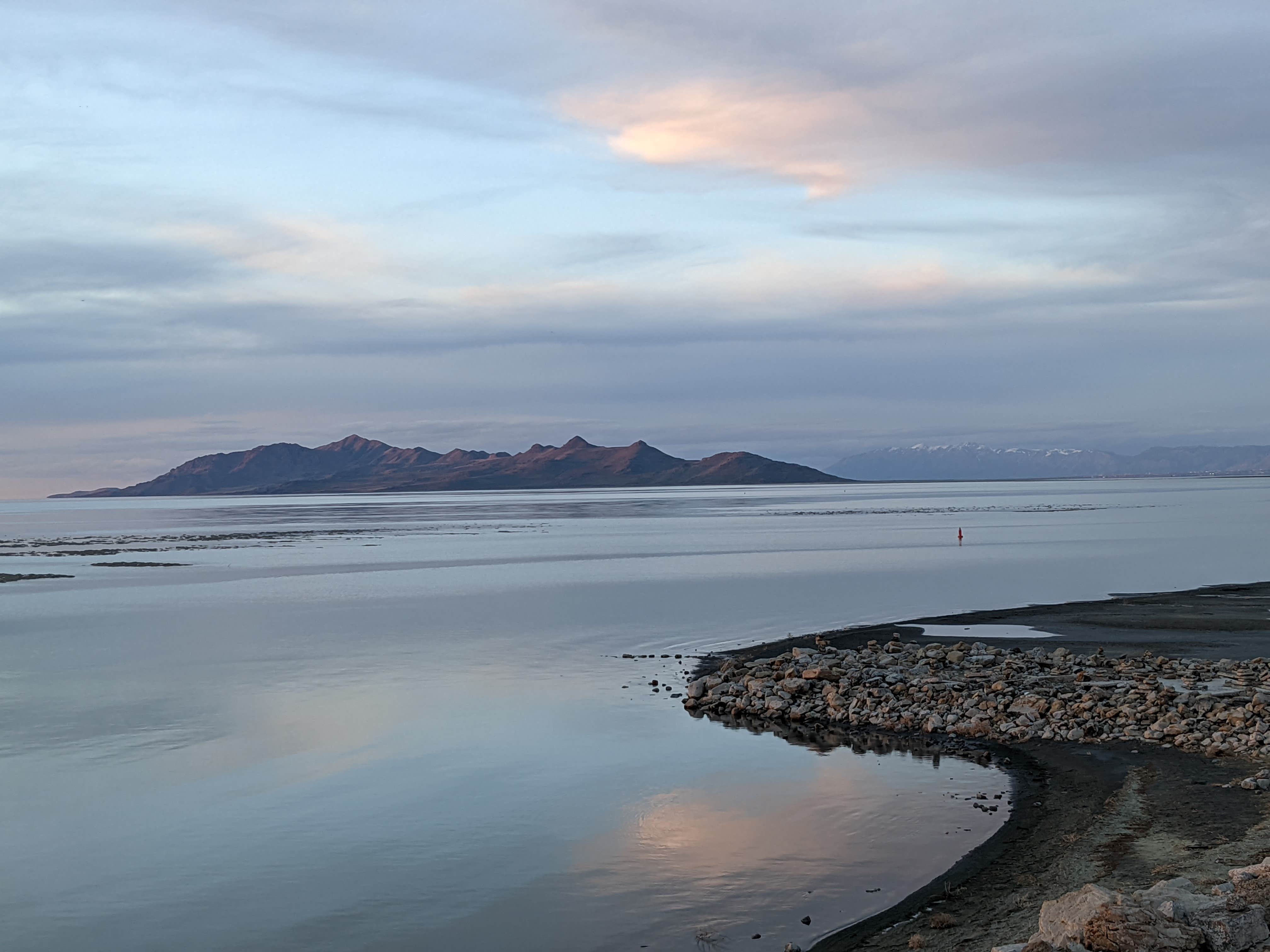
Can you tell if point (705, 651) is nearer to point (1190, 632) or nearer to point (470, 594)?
point (1190, 632)

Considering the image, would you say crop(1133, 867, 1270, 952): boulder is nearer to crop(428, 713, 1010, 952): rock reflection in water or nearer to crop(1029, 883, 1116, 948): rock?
crop(1029, 883, 1116, 948): rock

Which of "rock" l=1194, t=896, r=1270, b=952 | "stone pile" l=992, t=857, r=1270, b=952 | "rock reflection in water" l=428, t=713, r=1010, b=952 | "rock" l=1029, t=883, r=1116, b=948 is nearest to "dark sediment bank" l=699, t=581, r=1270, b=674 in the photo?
"rock reflection in water" l=428, t=713, r=1010, b=952

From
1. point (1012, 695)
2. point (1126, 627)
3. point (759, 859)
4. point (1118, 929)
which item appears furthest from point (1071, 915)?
point (1126, 627)

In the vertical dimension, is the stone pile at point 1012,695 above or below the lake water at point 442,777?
above

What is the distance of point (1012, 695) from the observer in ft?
66.1

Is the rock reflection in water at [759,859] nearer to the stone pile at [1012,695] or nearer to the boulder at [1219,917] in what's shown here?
the stone pile at [1012,695]

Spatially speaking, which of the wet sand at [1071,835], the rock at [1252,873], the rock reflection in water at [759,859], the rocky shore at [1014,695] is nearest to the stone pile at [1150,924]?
the rock at [1252,873]

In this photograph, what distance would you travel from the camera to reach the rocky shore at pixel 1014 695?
57.5 feet

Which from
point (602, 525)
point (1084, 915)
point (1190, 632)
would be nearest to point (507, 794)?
point (1084, 915)

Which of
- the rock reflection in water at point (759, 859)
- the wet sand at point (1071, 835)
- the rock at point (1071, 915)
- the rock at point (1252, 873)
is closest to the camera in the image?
the rock at point (1071, 915)

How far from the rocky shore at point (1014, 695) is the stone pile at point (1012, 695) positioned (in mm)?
26

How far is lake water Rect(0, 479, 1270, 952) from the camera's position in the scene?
468 inches

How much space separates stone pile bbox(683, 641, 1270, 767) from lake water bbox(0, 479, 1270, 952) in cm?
151

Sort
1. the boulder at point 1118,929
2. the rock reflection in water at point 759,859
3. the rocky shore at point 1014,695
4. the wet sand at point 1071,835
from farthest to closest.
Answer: the rocky shore at point 1014,695 < the rock reflection in water at point 759,859 < the wet sand at point 1071,835 < the boulder at point 1118,929
